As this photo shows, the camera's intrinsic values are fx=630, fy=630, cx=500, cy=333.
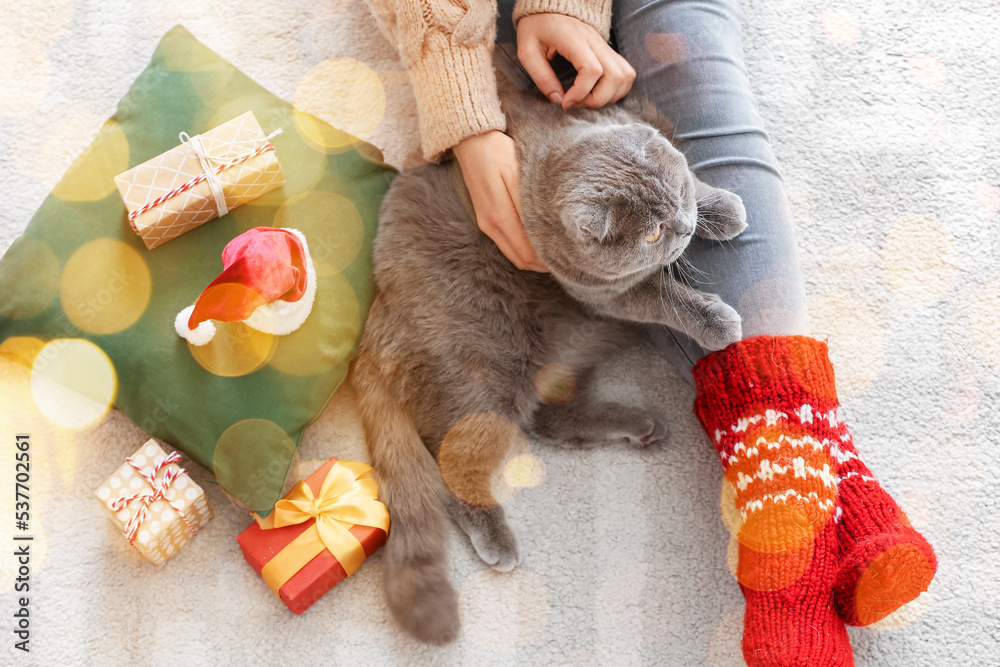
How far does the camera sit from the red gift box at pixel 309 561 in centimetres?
94

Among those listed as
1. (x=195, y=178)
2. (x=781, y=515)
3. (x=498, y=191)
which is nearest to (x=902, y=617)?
(x=781, y=515)

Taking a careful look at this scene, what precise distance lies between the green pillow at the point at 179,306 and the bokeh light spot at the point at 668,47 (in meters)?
0.53

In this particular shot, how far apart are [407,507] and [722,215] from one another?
64cm

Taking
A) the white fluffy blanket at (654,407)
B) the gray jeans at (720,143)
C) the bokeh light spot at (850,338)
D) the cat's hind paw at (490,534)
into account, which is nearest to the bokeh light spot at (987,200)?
the white fluffy blanket at (654,407)

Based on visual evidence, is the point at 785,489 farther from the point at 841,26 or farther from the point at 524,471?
the point at 841,26

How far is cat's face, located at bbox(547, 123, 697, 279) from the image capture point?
32.6 inches

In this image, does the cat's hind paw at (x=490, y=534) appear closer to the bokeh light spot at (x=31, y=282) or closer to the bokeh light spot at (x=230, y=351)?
the bokeh light spot at (x=230, y=351)

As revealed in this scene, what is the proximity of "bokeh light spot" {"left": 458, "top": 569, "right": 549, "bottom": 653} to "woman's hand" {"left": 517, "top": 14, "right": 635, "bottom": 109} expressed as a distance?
0.76m

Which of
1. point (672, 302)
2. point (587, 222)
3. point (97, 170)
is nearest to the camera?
point (587, 222)

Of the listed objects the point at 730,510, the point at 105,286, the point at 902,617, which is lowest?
the point at 902,617

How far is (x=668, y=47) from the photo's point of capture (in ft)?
3.29

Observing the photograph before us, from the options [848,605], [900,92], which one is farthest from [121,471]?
[900,92]

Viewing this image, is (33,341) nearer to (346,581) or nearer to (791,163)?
(346,581)

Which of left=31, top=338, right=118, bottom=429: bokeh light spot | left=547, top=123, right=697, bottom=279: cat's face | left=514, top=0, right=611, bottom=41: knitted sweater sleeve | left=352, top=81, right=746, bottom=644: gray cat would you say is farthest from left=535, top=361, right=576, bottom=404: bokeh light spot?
left=31, top=338, right=118, bottom=429: bokeh light spot
